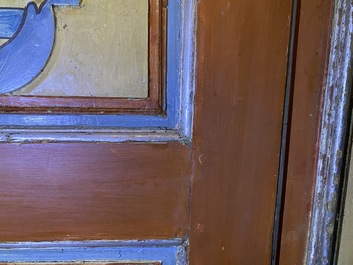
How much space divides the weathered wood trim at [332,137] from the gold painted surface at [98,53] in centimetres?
21

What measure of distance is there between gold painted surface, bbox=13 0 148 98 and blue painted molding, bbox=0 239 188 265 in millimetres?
177

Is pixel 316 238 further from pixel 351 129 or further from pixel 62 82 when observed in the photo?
pixel 62 82

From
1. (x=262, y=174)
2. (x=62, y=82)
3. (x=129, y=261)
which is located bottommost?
(x=129, y=261)

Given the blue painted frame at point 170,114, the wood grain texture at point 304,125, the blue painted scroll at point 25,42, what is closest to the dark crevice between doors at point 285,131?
the wood grain texture at point 304,125

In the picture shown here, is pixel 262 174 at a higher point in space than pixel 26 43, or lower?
lower

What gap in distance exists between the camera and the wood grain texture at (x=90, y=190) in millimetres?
465

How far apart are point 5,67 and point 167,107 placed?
0.19 metres

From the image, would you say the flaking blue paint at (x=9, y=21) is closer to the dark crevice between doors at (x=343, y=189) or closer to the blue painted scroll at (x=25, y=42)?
the blue painted scroll at (x=25, y=42)

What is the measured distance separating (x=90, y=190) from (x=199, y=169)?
0.13 meters

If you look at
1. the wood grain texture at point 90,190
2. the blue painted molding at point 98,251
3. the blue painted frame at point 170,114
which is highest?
the blue painted frame at point 170,114

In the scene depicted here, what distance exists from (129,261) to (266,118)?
24 cm

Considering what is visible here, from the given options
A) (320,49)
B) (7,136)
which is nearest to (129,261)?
(7,136)

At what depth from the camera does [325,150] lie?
0.48m

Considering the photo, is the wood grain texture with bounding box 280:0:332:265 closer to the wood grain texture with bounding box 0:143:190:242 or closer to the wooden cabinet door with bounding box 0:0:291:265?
the wooden cabinet door with bounding box 0:0:291:265
